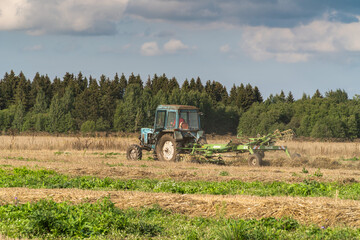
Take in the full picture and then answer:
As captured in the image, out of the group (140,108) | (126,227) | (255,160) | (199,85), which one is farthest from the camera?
(199,85)

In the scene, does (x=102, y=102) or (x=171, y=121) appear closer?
(x=171, y=121)

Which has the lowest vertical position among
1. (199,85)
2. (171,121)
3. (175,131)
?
(175,131)

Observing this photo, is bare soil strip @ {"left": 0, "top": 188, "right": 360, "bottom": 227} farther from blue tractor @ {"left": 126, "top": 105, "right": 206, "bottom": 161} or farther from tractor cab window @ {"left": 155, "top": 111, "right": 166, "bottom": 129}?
tractor cab window @ {"left": 155, "top": 111, "right": 166, "bottom": 129}

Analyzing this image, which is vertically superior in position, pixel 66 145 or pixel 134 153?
pixel 66 145

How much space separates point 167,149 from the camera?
81.7 ft

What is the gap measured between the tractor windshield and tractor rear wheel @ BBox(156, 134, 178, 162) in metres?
0.83

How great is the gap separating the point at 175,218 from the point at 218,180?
22.8 feet

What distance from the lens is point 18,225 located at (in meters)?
8.89

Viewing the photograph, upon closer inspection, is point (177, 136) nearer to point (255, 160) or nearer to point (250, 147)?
point (250, 147)

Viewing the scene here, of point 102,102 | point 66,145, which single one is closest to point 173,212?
point 66,145

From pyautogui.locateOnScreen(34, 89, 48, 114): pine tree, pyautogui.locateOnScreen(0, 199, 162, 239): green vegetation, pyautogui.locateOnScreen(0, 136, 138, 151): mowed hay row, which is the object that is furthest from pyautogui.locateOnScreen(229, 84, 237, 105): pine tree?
pyautogui.locateOnScreen(0, 199, 162, 239): green vegetation

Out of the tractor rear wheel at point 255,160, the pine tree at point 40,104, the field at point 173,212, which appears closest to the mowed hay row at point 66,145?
the tractor rear wheel at point 255,160

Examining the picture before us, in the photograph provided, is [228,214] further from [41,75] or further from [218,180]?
[41,75]

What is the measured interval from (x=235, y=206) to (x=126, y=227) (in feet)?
8.05
